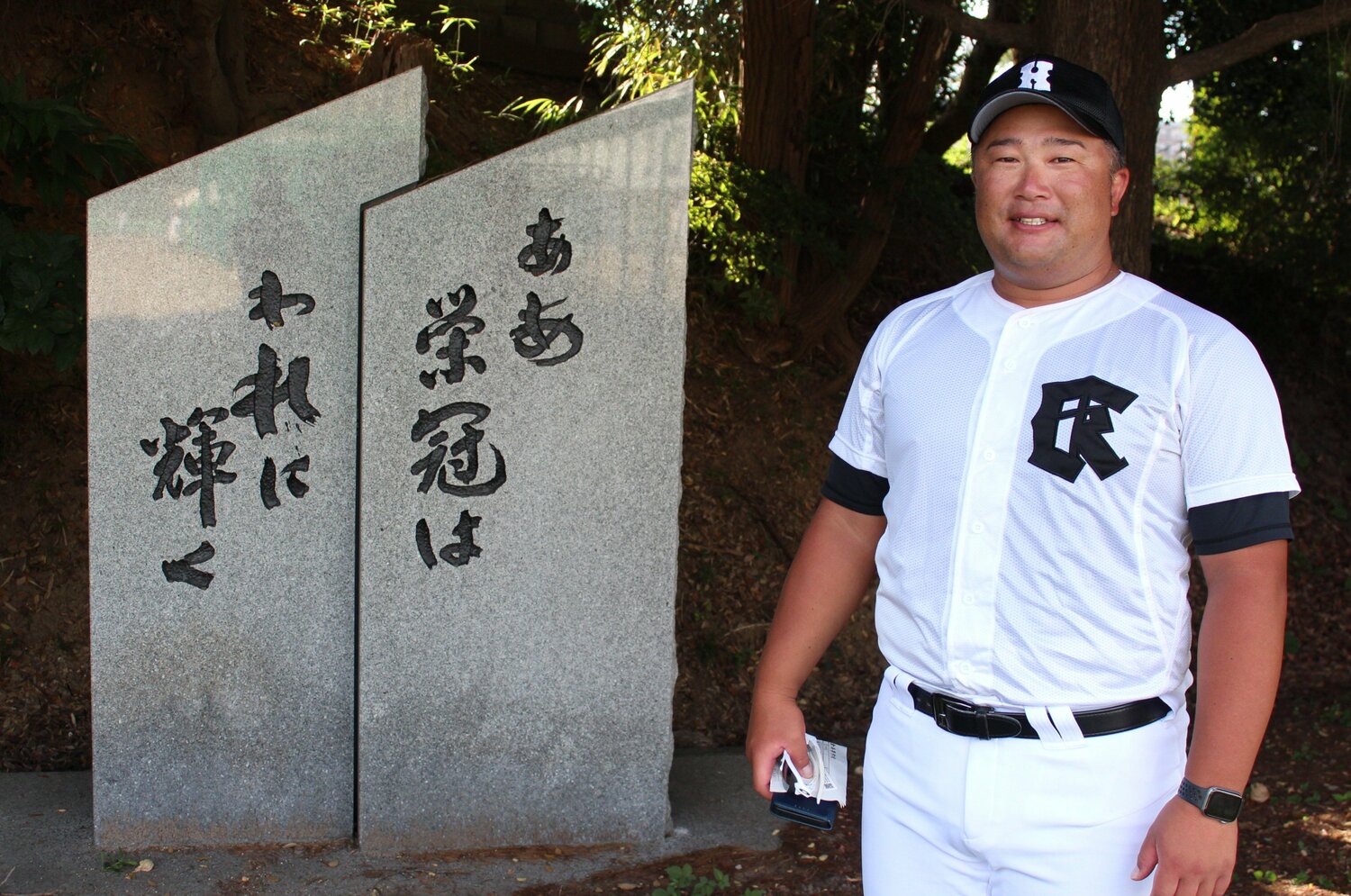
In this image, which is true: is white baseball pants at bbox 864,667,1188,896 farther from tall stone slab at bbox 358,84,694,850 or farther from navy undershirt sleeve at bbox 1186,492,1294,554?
tall stone slab at bbox 358,84,694,850

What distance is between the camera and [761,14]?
17.9 feet

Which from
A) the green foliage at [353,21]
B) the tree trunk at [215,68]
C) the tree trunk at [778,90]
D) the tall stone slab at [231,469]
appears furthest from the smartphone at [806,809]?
the green foliage at [353,21]

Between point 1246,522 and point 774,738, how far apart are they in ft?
2.59

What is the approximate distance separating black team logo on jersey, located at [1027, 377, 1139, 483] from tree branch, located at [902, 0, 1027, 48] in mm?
3230

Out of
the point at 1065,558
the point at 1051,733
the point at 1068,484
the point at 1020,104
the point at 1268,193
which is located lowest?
the point at 1051,733

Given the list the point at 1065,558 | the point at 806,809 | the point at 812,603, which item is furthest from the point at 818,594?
the point at 1065,558

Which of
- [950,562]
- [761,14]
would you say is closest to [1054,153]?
[950,562]

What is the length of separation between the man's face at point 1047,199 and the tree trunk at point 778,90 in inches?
148

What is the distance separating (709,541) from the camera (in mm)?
5770

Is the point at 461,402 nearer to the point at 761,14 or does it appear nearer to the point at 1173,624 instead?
the point at 1173,624

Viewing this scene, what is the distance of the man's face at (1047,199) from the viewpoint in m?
1.80

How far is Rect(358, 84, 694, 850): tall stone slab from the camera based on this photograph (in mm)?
3580

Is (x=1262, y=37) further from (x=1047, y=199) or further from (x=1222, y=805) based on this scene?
(x=1222, y=805)

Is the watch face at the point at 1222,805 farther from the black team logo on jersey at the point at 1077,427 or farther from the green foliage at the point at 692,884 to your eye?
the green foliage at the point at 692,884
